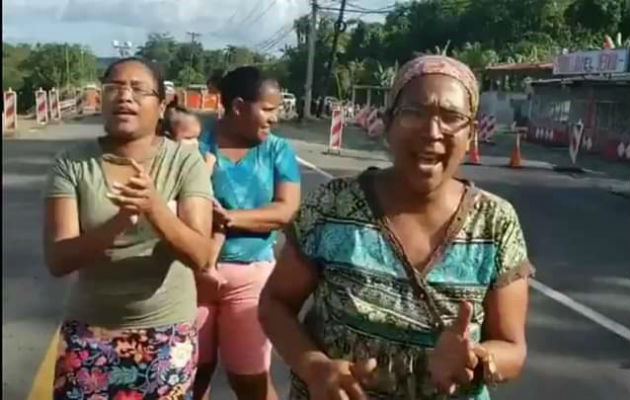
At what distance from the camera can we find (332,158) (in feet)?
85.7

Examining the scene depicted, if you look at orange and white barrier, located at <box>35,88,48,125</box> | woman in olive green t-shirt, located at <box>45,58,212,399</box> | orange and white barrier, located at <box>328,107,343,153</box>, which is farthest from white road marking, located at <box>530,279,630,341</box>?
orange and white barrier, located at <box>35,88,48,125</box>

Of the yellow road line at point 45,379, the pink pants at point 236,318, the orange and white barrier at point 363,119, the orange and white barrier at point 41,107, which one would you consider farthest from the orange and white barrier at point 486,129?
the pink pants at point 236,318

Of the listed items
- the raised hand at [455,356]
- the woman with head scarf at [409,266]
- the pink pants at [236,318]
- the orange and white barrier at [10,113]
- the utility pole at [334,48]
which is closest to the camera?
the raised hand at [455,356]

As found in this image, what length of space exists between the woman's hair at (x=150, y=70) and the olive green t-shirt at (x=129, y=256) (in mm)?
149

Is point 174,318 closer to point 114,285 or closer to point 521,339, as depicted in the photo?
point 114,285

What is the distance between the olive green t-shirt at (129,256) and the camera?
3094mm

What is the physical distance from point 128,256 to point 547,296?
6537 millimetres

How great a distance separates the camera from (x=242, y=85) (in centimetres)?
427

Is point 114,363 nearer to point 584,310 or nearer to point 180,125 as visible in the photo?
point 180,125

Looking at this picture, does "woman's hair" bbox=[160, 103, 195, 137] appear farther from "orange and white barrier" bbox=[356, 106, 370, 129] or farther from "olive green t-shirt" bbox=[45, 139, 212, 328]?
"orange and white barrier" bbox=[356, 106, 370, 129]

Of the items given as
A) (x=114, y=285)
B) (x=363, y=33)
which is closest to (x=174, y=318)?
(x=114, y=285)

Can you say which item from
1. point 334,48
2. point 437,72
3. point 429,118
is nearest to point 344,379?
point 429,118

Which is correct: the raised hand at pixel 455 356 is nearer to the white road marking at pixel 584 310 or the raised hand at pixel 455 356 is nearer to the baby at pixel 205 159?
the baby at pixel 205 159

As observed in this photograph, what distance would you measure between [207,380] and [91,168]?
1439mm
